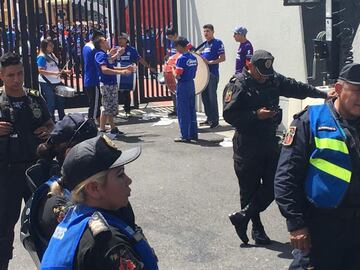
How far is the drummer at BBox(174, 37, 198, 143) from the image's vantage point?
35.1 feet

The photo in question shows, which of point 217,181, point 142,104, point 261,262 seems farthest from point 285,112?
point 261,262

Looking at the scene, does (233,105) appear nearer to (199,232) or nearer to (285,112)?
(199,232)

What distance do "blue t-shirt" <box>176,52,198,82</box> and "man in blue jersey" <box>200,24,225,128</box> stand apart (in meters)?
1.75

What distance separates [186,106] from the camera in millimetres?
11016

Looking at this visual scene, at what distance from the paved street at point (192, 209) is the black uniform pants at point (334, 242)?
6.10 feet

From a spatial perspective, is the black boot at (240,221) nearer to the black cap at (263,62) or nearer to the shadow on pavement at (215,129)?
the black cap at (263,62)

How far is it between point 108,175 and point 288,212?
1589 mm

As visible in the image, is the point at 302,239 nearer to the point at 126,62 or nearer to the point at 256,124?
the point at 256,124

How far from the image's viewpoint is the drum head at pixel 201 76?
1192 centimetres

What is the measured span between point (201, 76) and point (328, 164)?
8408 millimetres

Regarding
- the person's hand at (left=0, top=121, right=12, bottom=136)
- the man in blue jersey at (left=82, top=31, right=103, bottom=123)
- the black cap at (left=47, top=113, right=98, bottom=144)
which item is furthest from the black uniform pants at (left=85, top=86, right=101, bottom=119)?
the black cap at (left=47, top=113, right=98, bottom=144)

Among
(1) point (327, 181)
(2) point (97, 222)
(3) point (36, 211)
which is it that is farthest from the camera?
(1) point (327, 181)

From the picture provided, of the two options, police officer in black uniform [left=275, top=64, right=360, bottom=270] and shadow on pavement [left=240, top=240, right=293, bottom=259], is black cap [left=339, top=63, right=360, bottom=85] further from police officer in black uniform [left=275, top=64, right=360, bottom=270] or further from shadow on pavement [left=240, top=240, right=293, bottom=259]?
shadow on pavement [left=240, top=240, right=293, bottom=259]

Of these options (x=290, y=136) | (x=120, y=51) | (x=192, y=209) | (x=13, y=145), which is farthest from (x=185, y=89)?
(x=290, y=136)
